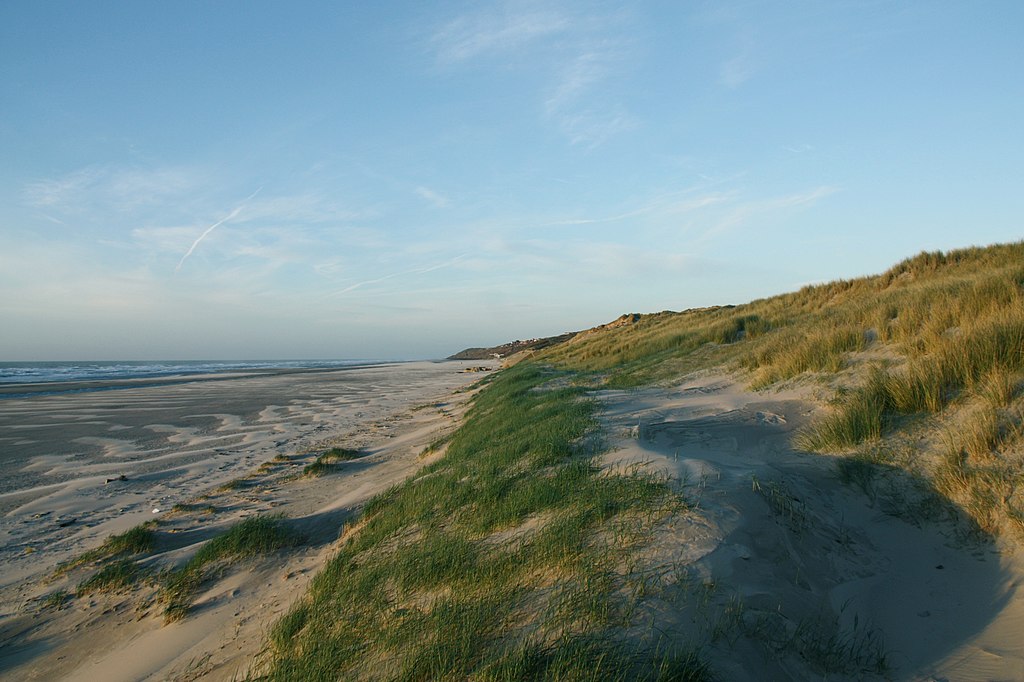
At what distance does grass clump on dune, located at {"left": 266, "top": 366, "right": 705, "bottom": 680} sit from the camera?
2.32 meters

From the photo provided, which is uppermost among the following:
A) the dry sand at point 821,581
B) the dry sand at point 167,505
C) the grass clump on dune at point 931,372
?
the grass clump on dune at point 931,372

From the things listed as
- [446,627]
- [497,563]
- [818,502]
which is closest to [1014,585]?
[818,502]

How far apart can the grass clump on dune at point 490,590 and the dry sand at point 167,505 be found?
732 millimetres

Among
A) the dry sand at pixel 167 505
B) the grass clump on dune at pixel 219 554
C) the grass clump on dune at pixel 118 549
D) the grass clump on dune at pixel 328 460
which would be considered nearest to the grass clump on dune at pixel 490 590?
the dry sand at pixel 167 505

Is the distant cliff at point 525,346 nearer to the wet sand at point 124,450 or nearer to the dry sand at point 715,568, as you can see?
the wet sand at point 124,450

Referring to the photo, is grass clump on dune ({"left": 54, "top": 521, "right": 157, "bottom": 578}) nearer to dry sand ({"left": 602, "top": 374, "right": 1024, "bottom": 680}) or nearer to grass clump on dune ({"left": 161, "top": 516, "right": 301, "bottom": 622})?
grass clump on dune ({"left": 161, "top": 516, "right": 301, "bottom": 622})

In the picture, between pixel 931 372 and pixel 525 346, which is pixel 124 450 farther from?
pixel 525 346

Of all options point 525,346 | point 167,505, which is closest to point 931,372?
point 167,505

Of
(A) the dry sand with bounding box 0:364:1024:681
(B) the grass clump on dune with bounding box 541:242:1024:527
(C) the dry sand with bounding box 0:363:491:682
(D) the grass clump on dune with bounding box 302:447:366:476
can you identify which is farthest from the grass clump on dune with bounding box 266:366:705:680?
(D) the grass clump on dune with bounding box 302:447:366:476

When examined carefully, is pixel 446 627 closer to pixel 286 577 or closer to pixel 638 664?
pixel 638 664

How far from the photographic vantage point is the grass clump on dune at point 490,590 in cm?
232

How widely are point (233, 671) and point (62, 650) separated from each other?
186 cm

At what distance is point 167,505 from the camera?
7621mm

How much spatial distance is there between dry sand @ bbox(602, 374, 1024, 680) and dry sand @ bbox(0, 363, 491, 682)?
2.82 metres
